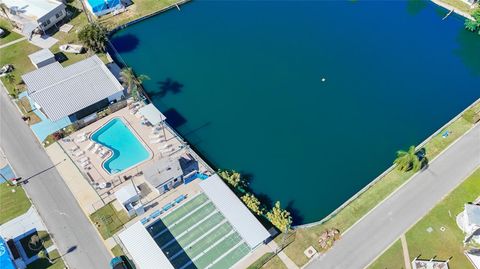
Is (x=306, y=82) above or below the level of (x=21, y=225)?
below

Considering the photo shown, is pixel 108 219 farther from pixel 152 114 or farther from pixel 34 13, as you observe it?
pixel 34 13

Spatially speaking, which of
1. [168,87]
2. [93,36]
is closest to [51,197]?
[168,87]

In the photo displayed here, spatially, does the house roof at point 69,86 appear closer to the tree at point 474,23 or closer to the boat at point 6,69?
the boat at point 6,69

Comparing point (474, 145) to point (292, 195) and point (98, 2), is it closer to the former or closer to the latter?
point (292, 195)

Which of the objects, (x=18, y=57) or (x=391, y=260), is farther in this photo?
(x=18, y=57)

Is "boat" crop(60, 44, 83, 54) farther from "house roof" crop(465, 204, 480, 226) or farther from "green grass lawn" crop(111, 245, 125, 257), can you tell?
"house roof" crop(465, 204, 480, 226)

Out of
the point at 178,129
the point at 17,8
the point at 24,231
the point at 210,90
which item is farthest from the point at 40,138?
the point at 17,8
